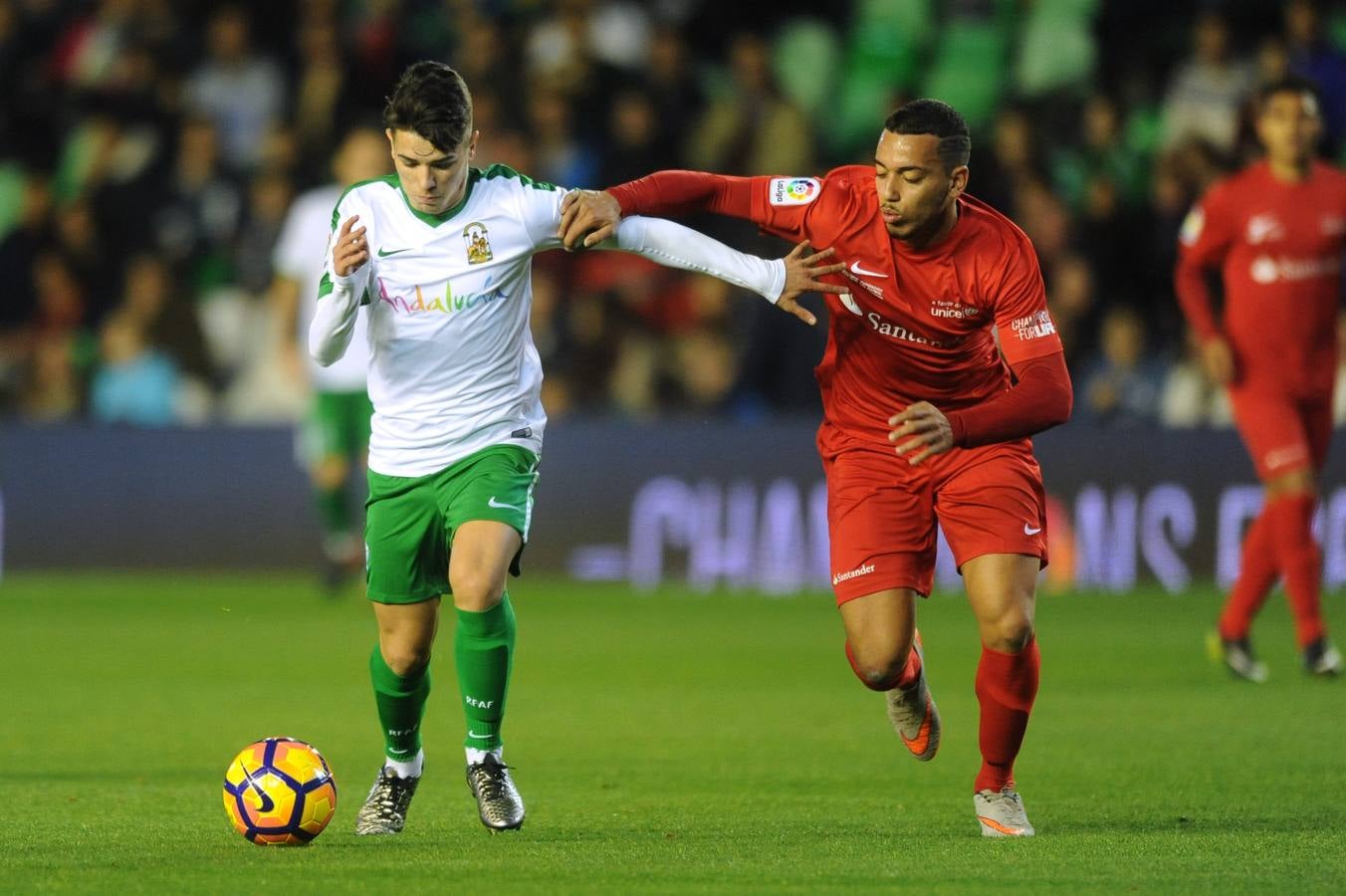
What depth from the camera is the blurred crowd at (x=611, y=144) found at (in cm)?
1495

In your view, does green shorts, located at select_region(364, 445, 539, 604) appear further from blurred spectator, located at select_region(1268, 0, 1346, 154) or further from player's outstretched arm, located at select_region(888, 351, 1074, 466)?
blurred spectator, located at select_region(1268, 0, 1346, 154)

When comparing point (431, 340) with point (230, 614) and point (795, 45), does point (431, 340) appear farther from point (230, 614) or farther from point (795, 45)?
point (795, 45)

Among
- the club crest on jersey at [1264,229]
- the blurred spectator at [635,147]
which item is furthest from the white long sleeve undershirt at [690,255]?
the blurred spectator at [635,147]

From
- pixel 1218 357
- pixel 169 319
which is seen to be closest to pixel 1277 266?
pixel 1218 357

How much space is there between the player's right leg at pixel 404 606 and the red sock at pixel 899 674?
121 cm

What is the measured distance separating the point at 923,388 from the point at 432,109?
1678 millimetres

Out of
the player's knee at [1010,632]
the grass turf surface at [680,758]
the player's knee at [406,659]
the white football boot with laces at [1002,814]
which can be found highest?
the player's knee at [1010,632]

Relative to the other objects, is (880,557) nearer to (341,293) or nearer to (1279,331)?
(341,293)

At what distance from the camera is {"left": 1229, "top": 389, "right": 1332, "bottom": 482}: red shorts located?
965cm

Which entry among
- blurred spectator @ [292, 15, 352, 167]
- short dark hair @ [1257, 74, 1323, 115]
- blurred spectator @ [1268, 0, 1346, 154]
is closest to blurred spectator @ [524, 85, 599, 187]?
blurred spectator @ [292, 15, 352, 167]

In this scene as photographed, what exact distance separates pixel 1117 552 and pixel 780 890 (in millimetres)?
9429

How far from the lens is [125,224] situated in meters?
15.9

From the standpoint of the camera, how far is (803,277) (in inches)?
235

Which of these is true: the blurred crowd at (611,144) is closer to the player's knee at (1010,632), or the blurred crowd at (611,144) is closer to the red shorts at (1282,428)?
the red shorts at (1282,428)
